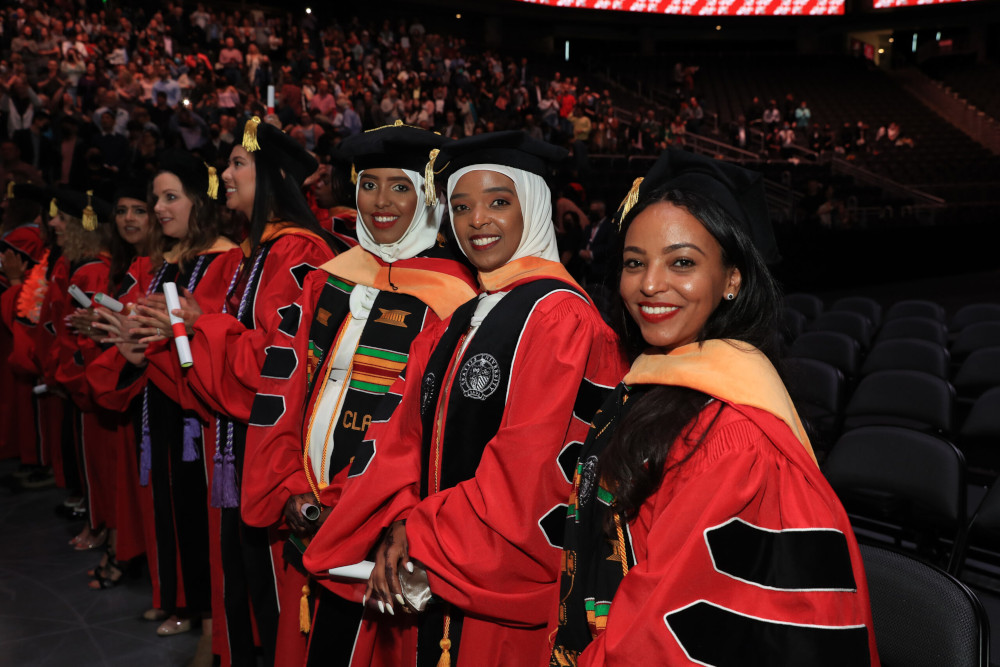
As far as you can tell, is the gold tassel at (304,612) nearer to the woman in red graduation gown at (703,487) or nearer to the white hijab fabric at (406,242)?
the white hijab fabric at (406,242)

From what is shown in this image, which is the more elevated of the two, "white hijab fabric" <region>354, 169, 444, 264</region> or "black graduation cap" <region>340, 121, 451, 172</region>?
"black graduation cap" <region>340, 121, 451, 172</region>

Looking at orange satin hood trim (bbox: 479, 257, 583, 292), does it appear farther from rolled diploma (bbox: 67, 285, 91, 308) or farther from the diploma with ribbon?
rolled diploma (bbox: 67, 285, 91, 308)

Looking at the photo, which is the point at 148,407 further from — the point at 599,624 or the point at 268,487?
the point at 599,624

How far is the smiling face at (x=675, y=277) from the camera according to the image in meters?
1.50

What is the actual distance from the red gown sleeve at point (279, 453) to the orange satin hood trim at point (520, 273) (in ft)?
2.89

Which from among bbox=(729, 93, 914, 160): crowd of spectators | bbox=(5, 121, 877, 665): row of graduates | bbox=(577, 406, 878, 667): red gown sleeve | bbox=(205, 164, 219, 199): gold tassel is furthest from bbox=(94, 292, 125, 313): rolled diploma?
bbox=(729, 93, 914, 160): crowd of spectators

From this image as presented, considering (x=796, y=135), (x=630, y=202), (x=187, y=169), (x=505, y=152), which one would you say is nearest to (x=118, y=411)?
(x=187, y=169)

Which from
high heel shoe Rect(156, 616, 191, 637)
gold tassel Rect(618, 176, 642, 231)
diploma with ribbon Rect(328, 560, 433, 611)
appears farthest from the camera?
high heel shoe Rect(156, 616, 191, 637)

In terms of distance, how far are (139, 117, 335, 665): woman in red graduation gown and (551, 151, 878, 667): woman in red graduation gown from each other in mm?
1517

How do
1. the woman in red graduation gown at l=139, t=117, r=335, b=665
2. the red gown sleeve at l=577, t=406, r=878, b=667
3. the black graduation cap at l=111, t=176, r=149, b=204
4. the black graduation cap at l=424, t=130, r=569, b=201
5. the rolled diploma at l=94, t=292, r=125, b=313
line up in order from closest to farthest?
1. the red gown sleeve at l=577, t=406, r=878, b=667
2. the black graduation cap at l=424, t=130, r=569, b=201
3. the woman in red graduation gown at l=139, t=117, r=335, b=665
4. the rolled diploma at l=94, t=292, r=125, b=313
5. the black graduation cap at l=111, t=176, r=149, b=204

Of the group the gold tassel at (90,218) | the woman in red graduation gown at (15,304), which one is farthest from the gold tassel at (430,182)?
the woman in red graduation gown at (15,304)

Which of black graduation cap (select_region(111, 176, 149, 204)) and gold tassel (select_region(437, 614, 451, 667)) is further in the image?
black graduation cap (select_region(111, 176, 149, 204))

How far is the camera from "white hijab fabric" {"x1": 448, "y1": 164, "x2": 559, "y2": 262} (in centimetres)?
208

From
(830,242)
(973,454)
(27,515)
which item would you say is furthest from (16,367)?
(830,242)
